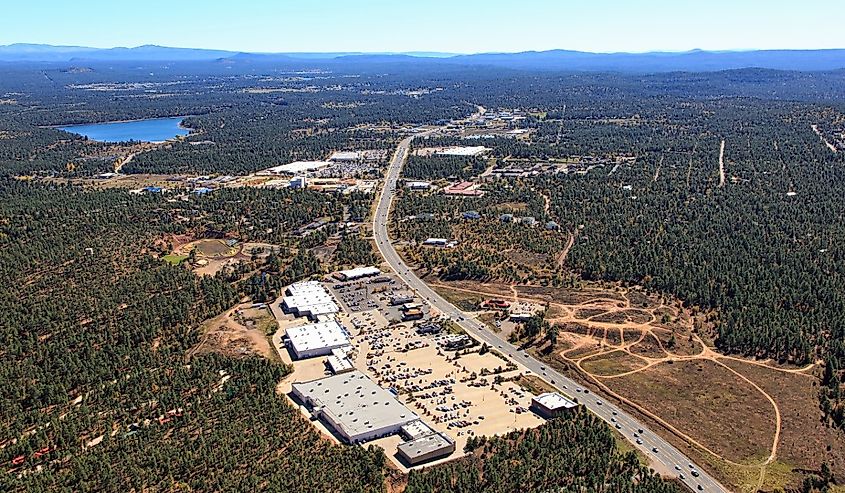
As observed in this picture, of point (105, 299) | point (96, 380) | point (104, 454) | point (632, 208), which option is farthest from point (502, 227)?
point (104, 454)

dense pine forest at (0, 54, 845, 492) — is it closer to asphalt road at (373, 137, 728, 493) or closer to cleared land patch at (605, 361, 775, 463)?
asphalt road at (373, 137, 728, 493)

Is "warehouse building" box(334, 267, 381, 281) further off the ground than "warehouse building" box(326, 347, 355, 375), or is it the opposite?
"warehouse building" box(326, 347, 355, 375)

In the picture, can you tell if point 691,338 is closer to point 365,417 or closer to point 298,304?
point 365,417

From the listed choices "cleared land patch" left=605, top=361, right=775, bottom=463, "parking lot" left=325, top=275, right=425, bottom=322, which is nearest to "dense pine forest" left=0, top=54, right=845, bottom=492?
"cleared land patch" left=605, top=361, right=775, bottom=463

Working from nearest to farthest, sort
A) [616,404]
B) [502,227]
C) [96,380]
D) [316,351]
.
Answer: [616,404]
[96,380]
[316,351]
[502,227]

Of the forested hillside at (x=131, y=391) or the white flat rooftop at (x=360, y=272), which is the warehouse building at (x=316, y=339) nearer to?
the forested hillside at (x=131, y=391)

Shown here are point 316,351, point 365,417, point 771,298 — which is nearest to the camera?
point 365,417

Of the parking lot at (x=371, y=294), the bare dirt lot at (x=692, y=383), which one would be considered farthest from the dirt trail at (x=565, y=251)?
the parking lot at (x=371, y=294)
